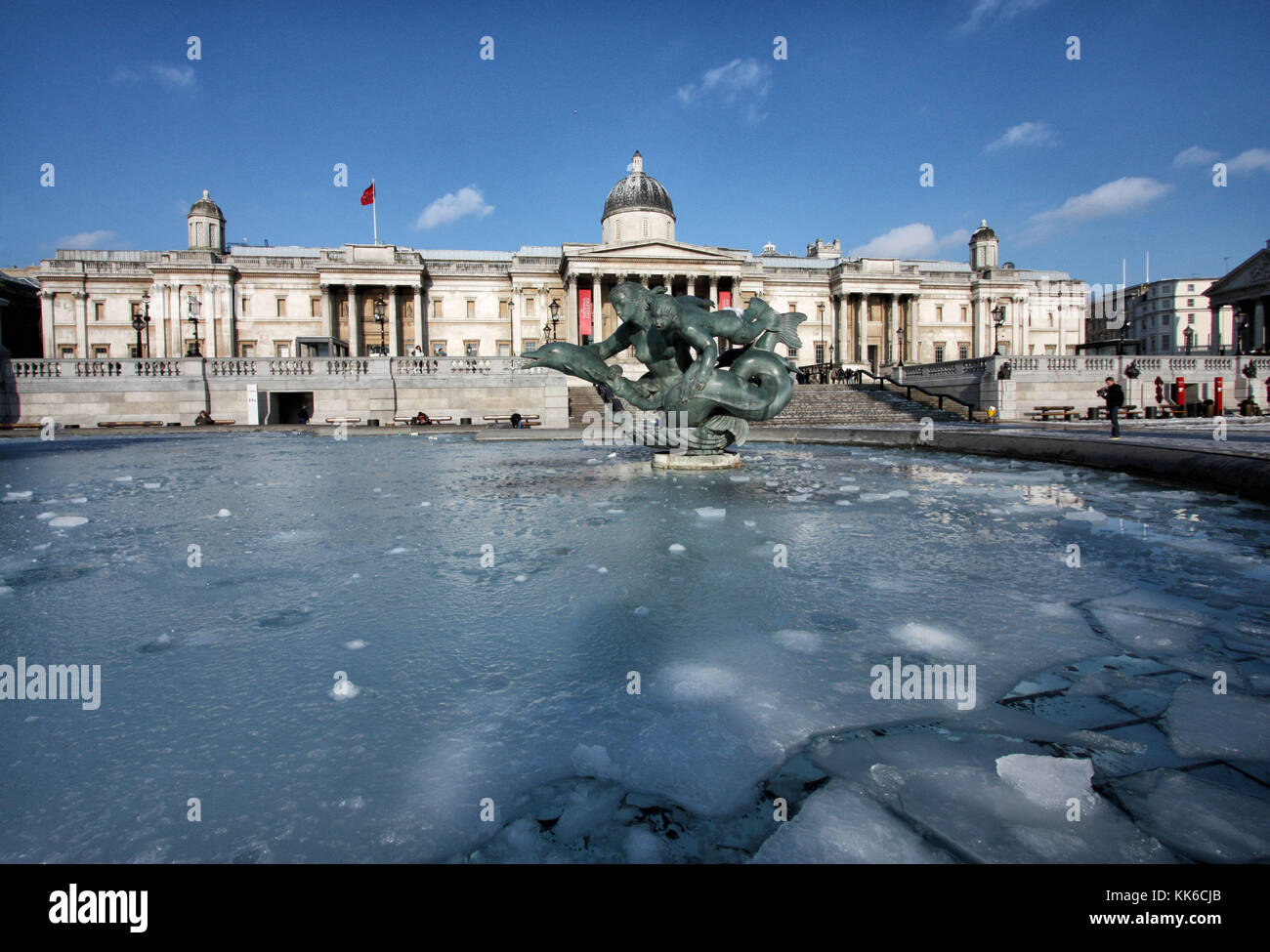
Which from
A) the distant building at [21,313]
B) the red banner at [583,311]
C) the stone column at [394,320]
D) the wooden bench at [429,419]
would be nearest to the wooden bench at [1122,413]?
the wooden bench at [429,419]

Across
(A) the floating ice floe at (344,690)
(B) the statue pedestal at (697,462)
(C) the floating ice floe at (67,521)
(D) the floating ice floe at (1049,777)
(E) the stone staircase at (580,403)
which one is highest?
(E) the stone staircase at (580,403)

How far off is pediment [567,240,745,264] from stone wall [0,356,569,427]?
1131 inches

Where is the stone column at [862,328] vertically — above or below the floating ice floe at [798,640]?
above

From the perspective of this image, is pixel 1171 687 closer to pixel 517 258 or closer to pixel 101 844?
pixel 101 844

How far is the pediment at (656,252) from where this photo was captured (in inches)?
2210

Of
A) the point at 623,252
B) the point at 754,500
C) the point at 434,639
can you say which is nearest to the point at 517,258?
the point at 623,252

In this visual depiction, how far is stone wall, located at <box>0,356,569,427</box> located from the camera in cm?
2736

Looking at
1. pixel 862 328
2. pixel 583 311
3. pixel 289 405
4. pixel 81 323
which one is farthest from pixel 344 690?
pixel 81 323

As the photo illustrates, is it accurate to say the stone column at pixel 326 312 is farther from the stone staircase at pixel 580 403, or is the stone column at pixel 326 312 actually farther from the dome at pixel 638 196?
the stone staircase at pixel 580 403

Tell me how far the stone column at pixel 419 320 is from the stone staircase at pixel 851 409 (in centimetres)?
3689

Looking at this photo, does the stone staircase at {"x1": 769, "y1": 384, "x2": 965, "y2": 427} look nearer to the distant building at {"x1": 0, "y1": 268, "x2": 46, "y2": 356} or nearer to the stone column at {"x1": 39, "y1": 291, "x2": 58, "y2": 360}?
the stone column at {"x1": 39, "y1": 291, "x2": 58, "y2": 360}

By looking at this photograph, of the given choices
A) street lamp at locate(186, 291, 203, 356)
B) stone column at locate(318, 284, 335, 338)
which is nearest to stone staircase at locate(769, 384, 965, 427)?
street lamp at locate(186, 291, 203, 356)
